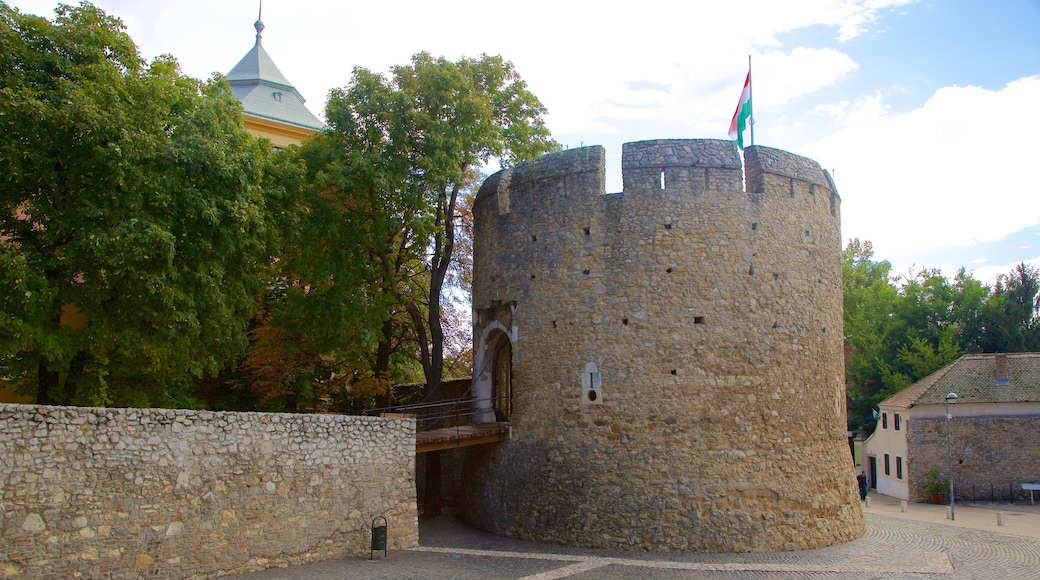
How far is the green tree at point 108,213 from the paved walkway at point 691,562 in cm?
509

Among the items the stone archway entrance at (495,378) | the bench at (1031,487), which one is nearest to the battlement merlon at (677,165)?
the stone archway entrance at (495,378)

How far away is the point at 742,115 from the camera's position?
16.5 metres

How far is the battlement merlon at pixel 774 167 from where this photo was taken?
15.6 meters

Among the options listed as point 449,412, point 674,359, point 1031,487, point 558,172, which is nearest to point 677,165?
point 558,172

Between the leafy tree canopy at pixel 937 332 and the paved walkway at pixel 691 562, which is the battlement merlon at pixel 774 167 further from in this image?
the leafy tree canopy at pixel 937 332

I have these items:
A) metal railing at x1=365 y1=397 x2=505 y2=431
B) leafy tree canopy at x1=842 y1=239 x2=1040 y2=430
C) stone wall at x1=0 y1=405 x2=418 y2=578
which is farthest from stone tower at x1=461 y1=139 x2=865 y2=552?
leafy tree canopy at x1=842 y1=239 x2=1040 y2=430

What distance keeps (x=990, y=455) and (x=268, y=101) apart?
28255 millimetres

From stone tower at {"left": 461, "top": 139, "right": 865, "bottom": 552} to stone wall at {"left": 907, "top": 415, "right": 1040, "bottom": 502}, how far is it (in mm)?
12295

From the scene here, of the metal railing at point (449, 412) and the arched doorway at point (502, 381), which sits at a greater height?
the arched doorway at point (502, 381)

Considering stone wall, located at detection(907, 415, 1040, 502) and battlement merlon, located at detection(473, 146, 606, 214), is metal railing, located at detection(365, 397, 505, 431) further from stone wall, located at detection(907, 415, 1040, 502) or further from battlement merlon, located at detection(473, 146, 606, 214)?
stone wall, located at detection(907, 415, 1040, 502)

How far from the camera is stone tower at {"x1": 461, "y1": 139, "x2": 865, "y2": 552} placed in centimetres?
1438

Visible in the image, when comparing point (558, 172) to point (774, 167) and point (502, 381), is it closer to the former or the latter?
point (774, 167)

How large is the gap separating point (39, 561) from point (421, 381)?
16963 millimetres

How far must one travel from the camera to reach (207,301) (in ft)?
47.5
